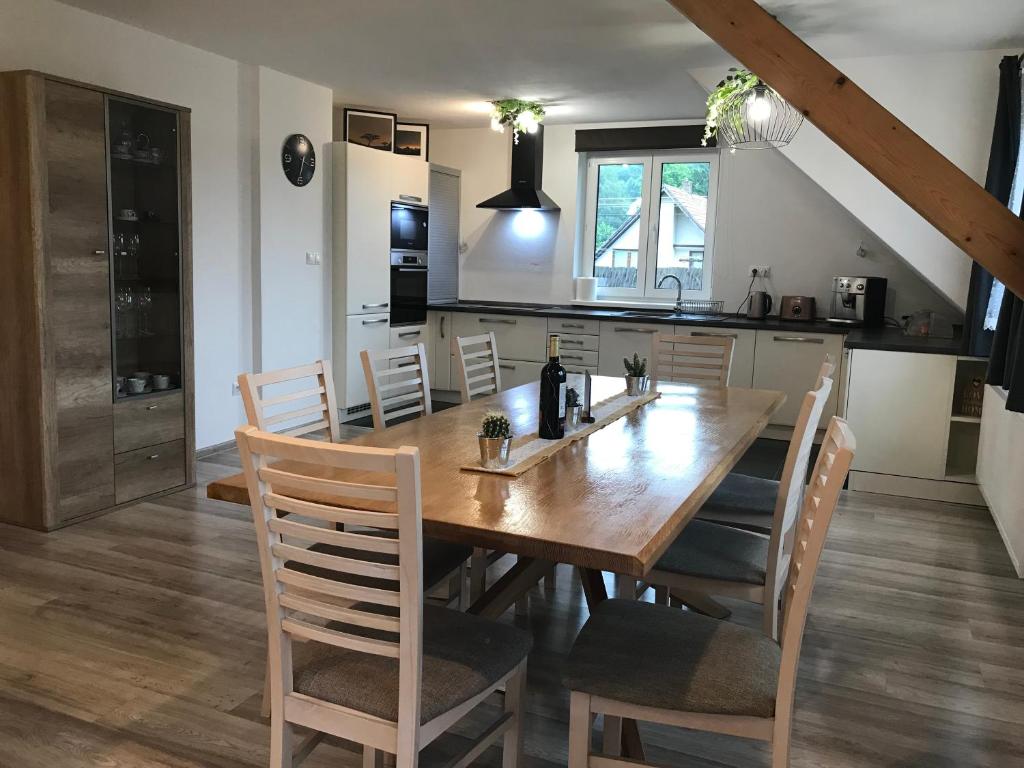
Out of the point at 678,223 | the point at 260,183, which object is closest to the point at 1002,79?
the point at 678,223

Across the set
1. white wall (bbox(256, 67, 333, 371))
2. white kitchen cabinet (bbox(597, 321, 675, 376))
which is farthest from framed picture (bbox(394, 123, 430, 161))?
white kitchen cabinet (bbox(597, 321, 675, 376))

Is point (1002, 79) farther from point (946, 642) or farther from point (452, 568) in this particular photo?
point (452, 568)

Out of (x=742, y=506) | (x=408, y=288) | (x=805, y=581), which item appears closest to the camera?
(x=805, y=581)

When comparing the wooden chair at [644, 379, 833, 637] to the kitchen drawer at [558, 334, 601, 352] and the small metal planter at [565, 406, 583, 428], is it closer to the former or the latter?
the small metal planter at [565, 406, 583, 428]

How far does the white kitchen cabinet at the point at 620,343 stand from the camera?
5.89 meters

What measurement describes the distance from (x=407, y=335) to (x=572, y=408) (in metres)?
4.03

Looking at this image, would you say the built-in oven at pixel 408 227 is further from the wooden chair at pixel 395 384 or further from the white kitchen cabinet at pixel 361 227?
the wooden chair at pixel 395 384

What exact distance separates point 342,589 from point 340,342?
463 cm

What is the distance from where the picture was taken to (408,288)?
6.44 meters

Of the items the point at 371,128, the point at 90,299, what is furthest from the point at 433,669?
the point at 371,128

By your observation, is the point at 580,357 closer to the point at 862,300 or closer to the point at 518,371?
the point at 518,371

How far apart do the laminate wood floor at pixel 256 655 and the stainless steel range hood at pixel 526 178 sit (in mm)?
3614

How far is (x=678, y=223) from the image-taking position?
6.52 m

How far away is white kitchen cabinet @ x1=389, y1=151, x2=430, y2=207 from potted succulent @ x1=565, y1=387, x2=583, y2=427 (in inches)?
154
